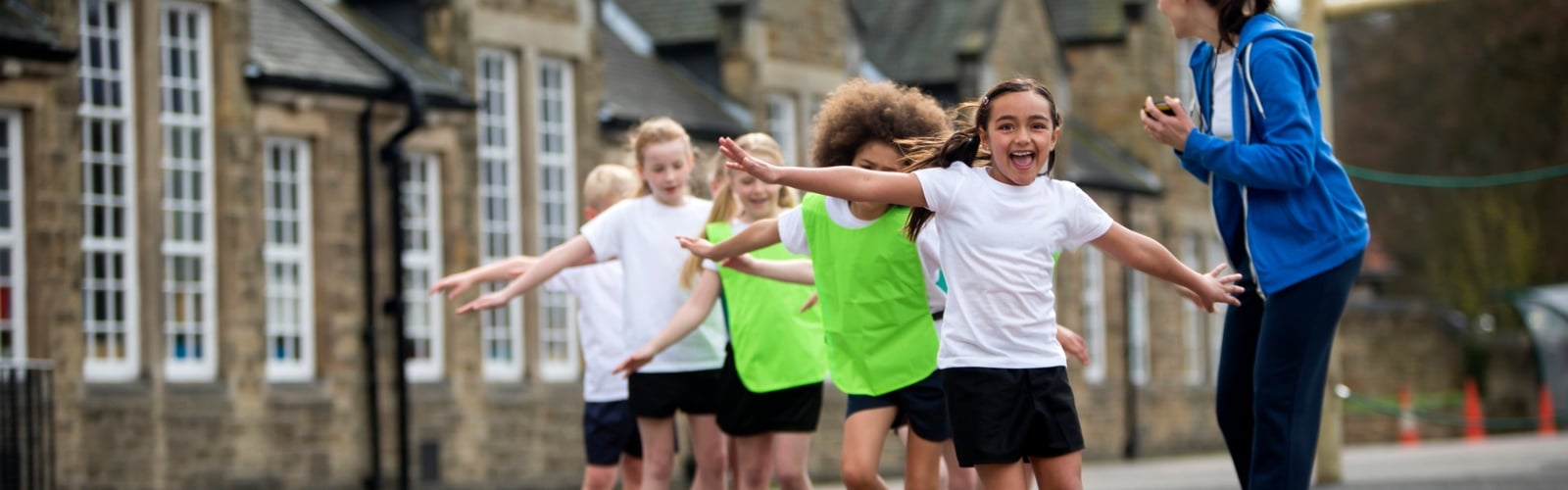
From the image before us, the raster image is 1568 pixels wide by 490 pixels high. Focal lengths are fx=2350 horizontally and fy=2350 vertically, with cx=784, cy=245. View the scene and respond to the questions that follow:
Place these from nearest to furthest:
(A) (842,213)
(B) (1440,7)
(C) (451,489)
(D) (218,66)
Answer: (A) (842,213) < (D) (218,66) < (C) (451,489) < (B) (1440,7)

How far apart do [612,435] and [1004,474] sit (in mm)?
4192

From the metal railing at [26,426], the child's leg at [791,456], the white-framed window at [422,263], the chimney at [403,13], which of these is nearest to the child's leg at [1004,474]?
the child's leg at [791,456]

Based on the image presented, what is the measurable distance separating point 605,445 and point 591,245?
5.16ft

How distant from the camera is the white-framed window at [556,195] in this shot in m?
24.1

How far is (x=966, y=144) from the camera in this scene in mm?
7531

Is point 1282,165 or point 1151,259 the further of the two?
point 1151,259

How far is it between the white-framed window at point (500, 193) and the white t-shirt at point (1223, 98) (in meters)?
16.8

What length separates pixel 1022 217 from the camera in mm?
7293

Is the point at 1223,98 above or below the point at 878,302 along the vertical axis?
above

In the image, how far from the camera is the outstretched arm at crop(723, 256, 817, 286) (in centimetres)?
879

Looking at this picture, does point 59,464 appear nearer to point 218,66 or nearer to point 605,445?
point 218,66

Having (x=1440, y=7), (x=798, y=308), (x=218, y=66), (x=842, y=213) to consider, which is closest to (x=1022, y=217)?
(x=842, y=213)

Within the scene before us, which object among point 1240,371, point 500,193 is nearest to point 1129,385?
point 500,193

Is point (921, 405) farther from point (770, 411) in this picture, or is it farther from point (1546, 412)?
point (1546, 412)
